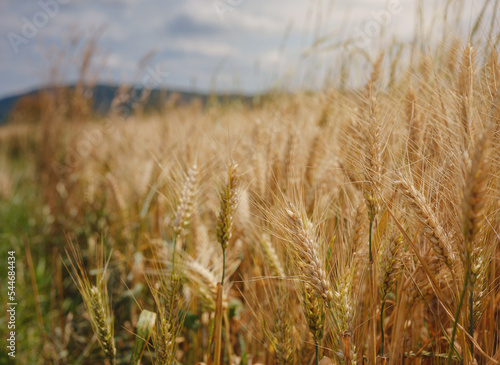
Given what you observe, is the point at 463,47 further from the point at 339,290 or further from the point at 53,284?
the point at 53,284

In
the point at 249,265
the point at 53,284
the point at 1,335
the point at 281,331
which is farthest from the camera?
the point at 53,284

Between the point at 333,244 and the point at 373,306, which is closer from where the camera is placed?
the point at 373,306

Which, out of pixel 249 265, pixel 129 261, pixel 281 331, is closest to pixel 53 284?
pixel 129 261

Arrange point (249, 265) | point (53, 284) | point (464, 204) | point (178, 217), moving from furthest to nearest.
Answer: point (53, 284), point (249, 265), point (178, 217), point (464, 204)

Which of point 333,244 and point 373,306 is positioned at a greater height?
point 333,244

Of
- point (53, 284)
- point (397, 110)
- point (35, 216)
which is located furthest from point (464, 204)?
point (35, 216)

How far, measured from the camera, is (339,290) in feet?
2.84

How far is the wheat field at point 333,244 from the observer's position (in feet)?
2.73

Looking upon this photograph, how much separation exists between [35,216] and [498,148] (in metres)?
4.16

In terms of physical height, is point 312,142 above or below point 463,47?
below

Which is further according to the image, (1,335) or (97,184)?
(97,184)

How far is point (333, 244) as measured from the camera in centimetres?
110

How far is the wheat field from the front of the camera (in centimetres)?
83

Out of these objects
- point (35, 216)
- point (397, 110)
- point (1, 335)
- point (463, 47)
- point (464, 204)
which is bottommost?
point (1, 335)
